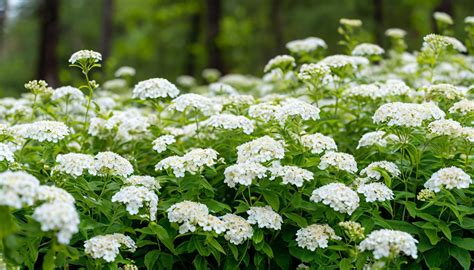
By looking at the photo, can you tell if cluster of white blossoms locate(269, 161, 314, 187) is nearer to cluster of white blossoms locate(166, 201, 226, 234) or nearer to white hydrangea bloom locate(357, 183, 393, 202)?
white hydrangea bloom locate(357, 183, 393, 202)

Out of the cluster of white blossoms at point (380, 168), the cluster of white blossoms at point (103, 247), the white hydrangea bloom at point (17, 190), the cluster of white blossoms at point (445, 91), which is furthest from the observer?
the cluster of white blossoms at point (445, 91)

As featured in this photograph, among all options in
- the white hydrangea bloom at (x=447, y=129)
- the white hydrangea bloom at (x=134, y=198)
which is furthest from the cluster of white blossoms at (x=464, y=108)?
the white hydrangea bloom at (x=134, y=198)

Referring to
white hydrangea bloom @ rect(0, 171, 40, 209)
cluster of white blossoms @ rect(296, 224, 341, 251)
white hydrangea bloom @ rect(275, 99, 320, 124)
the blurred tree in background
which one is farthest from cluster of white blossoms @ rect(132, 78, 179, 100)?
the blurred tree in background

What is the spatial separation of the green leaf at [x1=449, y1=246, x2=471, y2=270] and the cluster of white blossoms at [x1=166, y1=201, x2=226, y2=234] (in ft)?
→ 5.17

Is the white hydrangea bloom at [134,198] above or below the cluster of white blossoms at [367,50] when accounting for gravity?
below

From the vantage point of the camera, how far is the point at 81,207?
3.98 m

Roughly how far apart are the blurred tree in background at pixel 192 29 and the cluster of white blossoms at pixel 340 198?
11.8 metres

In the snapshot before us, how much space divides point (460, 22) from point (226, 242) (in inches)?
573

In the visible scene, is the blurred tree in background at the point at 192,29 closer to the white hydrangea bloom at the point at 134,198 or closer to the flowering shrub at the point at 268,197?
the flowering shrub at the point at 268,197

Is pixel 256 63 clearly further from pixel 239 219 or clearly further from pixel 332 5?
pixel 239 219

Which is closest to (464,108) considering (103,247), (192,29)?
(103,247)

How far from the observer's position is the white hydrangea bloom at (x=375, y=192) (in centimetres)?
369

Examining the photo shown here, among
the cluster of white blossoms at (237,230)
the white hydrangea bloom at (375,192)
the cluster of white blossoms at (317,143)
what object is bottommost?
the cluster of white blossoms at (237,230)

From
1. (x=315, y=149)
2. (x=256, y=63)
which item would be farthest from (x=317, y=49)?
(x=256, y=63)
